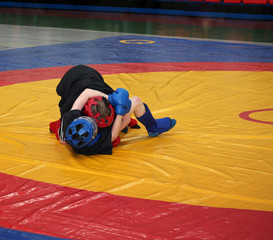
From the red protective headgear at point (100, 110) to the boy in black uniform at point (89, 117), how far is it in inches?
0.5

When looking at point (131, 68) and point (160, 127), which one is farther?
point (131, 68)

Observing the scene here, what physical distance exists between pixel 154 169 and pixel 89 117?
0.50 metres

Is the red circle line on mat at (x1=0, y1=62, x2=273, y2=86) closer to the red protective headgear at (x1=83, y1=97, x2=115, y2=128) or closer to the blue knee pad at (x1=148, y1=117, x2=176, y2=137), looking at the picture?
the blue knee pad at (x1=148, y1=117, x2=176, y2=137)

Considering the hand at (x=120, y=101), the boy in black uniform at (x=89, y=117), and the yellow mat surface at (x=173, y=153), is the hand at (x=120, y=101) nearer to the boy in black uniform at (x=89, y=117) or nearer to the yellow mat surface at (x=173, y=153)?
the boy in black uniform at (x=89, y=117)

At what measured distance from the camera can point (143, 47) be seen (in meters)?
8.14

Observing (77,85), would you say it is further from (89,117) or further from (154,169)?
(154,169)

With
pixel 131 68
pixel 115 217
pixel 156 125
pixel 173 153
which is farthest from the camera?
pixel 131 68

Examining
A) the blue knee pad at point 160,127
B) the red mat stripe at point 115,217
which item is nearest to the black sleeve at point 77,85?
the blue knee pad at point 160,127

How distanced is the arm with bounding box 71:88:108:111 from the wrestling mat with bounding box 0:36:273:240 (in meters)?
0.34

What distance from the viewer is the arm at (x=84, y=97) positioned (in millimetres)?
2967

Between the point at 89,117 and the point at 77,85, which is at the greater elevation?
the point at 77,85

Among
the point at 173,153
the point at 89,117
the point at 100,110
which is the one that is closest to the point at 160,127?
the point at 173,153

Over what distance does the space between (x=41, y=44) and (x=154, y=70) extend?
3.08 metres

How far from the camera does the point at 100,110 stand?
287 centimetres
